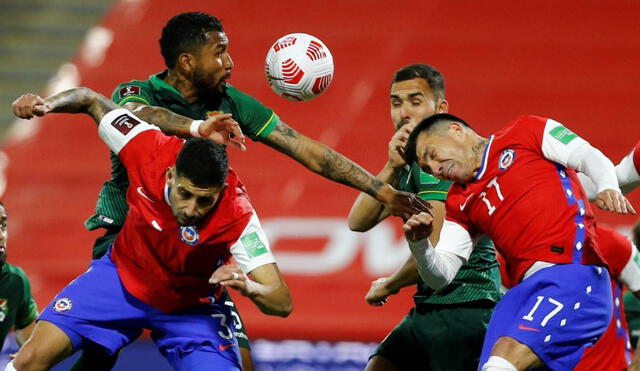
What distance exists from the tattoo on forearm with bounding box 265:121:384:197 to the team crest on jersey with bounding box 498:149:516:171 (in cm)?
65

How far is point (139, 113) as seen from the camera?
17.0 feet

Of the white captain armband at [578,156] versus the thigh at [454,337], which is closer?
the white captain armband at [578,156]

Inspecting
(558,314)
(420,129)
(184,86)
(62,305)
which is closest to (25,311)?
(62,305)

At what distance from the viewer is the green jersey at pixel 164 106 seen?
532 centimetres

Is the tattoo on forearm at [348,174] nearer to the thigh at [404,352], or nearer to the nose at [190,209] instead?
the thigh at [404,352]

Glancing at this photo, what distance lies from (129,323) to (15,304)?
1714 mm

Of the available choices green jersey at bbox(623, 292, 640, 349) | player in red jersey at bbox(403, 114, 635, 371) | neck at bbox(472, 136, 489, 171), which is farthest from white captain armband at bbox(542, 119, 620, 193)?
green jersey at bbox(623, 292, 640, 349)

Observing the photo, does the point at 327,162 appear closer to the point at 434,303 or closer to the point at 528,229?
the point at 434,303

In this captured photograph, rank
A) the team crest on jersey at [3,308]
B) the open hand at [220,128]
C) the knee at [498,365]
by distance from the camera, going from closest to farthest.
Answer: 1. the knee at [498,365]
2. the open hand at [220,128]
3. the team crest on jersey at [3,308]

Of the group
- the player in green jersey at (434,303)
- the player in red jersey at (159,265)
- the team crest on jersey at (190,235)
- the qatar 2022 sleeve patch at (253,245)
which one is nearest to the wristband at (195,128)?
the player in red jersey at (159,265)

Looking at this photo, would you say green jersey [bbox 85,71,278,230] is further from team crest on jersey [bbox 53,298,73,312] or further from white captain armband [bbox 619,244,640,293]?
white captain armband [bbox 619,244,640,293]

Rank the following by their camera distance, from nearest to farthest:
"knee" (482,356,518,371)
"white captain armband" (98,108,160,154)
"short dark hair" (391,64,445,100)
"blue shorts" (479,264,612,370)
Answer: "knee" (482,356,518,371) < "blue shorts" (479,264,612,370) < "white captain armband" (98,108,160,154) < "short dark hair" (391,64,445,100)

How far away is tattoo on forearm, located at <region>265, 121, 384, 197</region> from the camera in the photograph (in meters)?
5.13

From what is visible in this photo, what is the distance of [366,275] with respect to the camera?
870 cm
